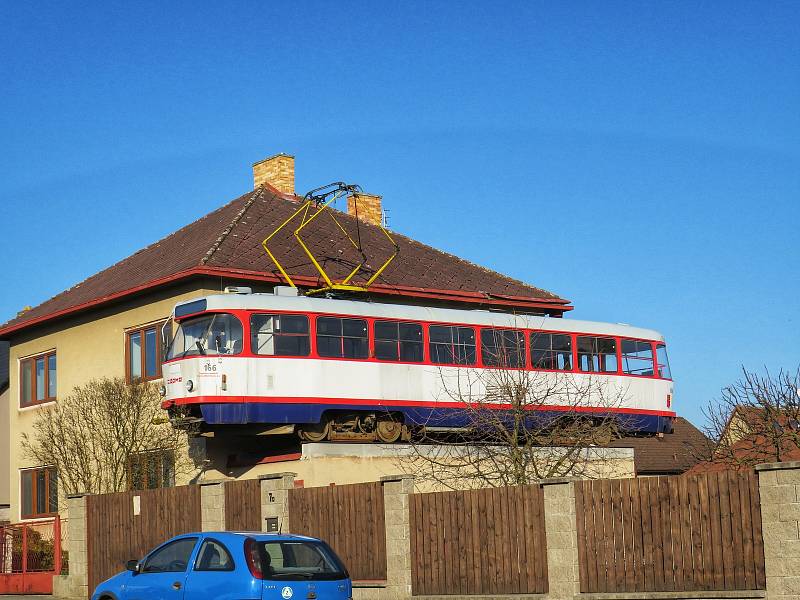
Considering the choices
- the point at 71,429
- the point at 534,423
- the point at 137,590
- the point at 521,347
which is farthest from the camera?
the point at 71,429

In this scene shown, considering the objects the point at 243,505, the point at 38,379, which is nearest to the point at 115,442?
the point at 38,379

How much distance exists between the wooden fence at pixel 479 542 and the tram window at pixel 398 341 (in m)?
8.12

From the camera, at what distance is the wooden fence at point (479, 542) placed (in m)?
A: 16.4

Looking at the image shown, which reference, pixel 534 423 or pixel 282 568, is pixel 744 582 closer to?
pixel 282 568

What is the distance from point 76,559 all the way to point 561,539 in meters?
12.2

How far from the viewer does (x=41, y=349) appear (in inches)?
1374

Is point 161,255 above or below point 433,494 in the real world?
above

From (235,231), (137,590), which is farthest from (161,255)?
(137,590)

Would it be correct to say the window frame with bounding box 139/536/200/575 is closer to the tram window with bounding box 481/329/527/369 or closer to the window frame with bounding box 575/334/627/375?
the tram window with bounding box 481/329/527/369

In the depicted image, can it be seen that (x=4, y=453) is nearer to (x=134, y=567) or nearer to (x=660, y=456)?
(x=660, y=456)

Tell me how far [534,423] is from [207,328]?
7.29m

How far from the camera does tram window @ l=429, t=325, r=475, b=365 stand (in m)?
27.1

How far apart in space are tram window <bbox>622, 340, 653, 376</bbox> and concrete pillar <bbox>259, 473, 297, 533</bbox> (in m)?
12.6

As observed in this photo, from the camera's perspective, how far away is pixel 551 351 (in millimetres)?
A: 28906
